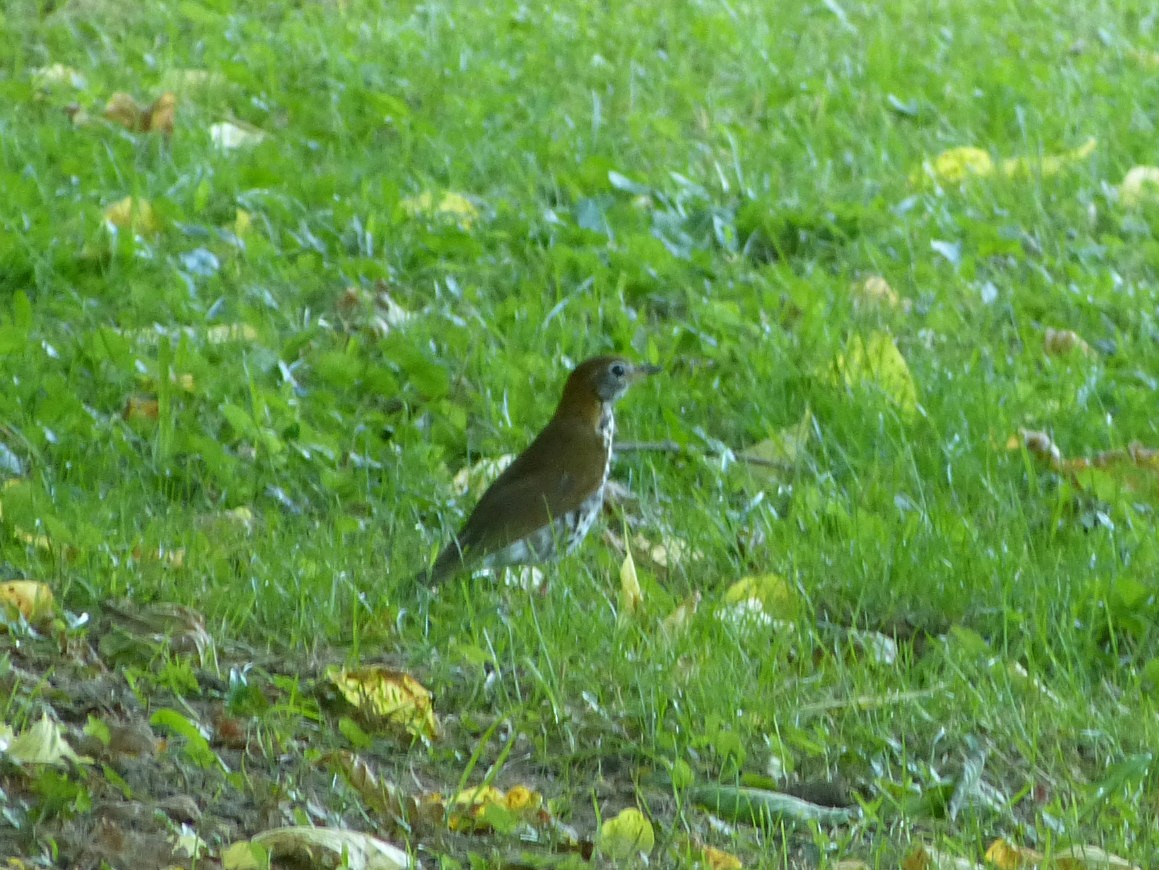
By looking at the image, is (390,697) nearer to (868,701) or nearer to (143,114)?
(868,701)

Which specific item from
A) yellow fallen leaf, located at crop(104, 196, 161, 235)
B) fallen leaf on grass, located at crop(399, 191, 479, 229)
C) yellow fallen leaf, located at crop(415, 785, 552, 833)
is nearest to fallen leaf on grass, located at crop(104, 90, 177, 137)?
yellow fallen leaf, located at crop(104, 196, 161, 235)

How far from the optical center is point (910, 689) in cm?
419

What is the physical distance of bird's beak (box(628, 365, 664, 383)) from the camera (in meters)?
5.26

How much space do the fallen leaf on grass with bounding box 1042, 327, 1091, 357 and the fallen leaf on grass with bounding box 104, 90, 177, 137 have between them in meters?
3.36

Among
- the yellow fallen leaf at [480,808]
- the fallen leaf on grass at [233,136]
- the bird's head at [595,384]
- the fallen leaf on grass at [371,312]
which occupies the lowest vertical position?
the fallen leaf on grass at [233,136]

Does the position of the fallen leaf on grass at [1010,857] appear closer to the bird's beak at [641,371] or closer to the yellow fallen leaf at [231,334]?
the bird's beak at [641,371]

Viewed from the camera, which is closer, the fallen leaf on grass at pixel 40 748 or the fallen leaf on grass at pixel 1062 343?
the fallen leaf on grass at pixel 40 748

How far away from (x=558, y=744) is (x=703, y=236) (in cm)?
339

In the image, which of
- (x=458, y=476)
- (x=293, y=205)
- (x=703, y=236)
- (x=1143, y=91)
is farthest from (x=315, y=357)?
(x=1143, y=91)

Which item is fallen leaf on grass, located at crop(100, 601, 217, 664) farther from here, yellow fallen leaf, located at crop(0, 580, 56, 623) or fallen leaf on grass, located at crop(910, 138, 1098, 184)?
fallen leaf on grass, located at crop(910, 138, 1098, 184)

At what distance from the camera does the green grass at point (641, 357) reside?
4.02 meters

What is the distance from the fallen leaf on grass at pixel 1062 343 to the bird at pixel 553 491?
1.85 m

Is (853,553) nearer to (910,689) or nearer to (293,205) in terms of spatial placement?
(910,689)

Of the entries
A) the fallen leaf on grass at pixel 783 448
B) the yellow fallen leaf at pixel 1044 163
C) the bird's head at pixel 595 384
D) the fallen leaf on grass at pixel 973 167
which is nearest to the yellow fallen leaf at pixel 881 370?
the fallen leaf on grass at pixel 783 448
